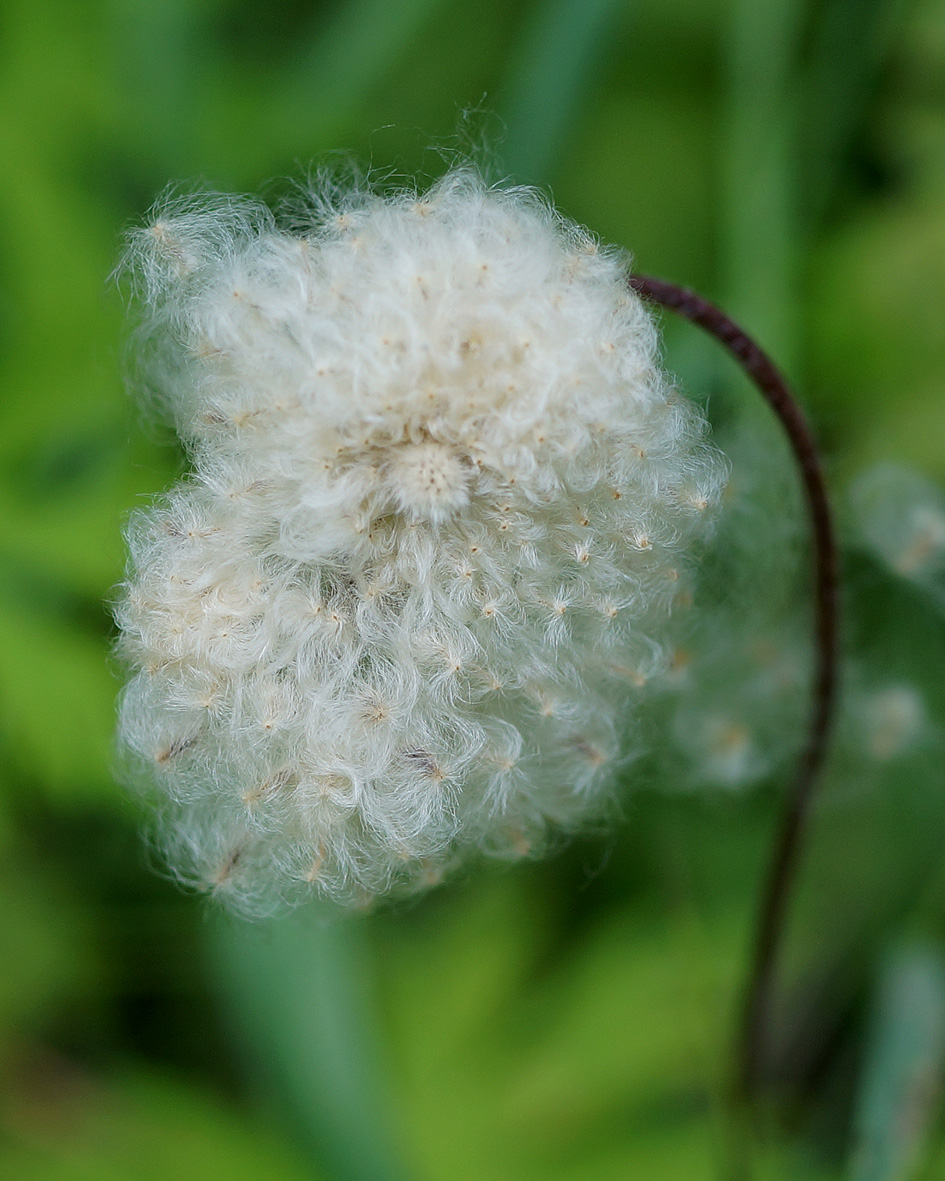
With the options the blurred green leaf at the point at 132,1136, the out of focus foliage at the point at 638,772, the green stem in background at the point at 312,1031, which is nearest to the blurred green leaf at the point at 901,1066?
the out of focus foliage at the point at 638,772

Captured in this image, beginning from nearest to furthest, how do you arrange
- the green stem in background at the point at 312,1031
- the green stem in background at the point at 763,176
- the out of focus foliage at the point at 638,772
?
1. the green stem in background at the point at 312,1031
2. the out of focus foliage at the point at 638,772
3. the green stem in background at the point at 763,176

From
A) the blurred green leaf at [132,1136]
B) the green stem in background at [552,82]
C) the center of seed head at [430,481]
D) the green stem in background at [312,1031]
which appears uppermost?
the green stem in background at [552,82]

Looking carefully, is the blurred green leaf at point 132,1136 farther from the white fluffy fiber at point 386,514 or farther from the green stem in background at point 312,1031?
the white fluffy fiber at point 386,514

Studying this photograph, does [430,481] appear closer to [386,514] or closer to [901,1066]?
[386,514]

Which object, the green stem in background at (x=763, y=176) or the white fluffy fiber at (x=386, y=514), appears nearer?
the white fluffy fiber at (x=386, y=514)

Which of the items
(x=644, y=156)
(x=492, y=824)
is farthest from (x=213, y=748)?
(x=644, y=156)

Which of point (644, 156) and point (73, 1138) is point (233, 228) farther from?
point (73, 1138)
